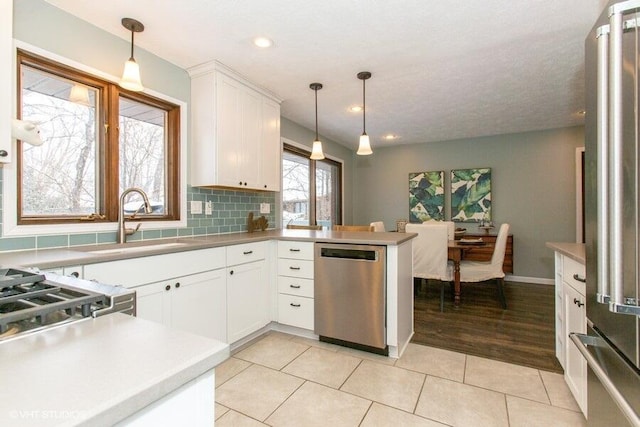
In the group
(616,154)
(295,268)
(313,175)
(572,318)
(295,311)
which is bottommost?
(295,311)

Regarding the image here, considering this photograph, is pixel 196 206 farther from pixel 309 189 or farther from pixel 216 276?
pixel 309 189

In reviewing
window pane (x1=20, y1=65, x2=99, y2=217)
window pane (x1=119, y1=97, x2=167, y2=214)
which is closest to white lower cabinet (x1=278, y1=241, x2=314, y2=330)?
window pane (x1=119, y1=97, x2=167, y2=214)

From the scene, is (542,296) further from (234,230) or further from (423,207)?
(234,230)

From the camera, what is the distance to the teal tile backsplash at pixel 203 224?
5.75ft

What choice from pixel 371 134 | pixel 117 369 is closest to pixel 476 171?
pixel 371 134

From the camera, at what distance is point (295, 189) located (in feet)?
14.4

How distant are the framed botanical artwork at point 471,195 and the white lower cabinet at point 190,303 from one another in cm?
420

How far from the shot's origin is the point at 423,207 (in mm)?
5398

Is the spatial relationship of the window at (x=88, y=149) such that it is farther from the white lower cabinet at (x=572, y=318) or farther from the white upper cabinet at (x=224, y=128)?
the white lower cabinet at (x=572, y=318)

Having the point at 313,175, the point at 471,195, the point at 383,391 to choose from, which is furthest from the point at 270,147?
the point at 471,195

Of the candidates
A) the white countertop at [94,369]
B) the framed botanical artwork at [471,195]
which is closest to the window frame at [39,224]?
the white countertop at [94,369]

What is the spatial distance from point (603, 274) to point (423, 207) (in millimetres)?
4598

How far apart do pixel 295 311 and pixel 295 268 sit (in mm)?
362

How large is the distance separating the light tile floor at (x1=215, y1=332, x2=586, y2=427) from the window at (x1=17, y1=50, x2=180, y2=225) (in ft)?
4.74
